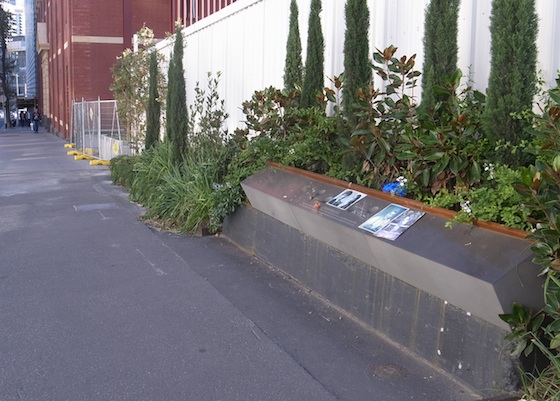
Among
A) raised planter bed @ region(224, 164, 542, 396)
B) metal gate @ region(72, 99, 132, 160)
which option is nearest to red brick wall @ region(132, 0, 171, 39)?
metal gate @ region(72, 99, 132, 160)

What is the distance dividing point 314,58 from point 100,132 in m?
16.1

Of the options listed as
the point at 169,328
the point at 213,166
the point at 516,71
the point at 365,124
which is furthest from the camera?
the point at 213,166

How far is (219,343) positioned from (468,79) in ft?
10.2

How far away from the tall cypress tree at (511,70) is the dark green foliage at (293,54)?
13.0 feet

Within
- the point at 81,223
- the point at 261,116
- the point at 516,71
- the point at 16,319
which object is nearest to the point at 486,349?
the point at 516,71

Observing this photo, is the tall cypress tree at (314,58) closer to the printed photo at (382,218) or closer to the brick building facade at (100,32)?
the printed photo at (382,218)

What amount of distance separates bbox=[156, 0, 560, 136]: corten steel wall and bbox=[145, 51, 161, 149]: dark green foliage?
82 cm

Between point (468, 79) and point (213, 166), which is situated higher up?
point (468, 79)

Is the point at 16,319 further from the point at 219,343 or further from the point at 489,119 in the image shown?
the point at 489,119

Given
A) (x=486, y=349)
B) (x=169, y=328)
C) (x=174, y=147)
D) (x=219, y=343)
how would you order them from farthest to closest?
(x=174, y=147)
(x=169, y=328)
(x=219, y=343)
(x=486, y=349)

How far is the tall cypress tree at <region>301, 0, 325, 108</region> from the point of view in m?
7.97

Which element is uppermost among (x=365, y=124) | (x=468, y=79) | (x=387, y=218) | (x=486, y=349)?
(x=468, y=79)

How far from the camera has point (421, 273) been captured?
472 centimetres

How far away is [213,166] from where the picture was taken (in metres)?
9.82
